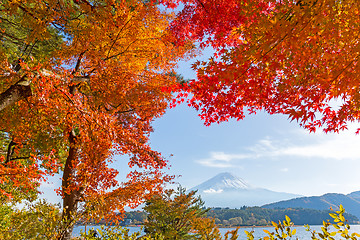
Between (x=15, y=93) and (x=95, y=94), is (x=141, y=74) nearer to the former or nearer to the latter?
(x=95, y=94)

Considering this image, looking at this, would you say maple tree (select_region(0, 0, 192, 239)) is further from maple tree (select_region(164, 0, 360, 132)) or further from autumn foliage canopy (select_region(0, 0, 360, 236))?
maple tree (select_region(164, 0, 360, 132))

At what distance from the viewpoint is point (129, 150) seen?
8188mm

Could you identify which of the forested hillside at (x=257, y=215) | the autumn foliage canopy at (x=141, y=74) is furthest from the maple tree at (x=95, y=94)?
the forested hillside at (x=257, y=215)

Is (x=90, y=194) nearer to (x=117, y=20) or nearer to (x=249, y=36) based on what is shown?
(x=117, y=20)

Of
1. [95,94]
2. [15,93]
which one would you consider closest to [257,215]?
[95,94]

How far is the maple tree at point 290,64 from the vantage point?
3.41 m

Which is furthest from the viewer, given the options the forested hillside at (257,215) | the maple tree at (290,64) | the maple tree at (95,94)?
the forested hillside at (257,215)

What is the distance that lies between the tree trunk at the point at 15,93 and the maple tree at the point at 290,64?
3.70 metres

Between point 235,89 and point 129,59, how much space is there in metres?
4.97

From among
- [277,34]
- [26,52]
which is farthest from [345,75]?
[26,52]

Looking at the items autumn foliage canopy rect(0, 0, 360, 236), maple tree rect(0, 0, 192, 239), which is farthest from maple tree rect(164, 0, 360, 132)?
maple tree rect(0, 0, 192, 239)

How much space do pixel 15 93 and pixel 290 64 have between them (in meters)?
6.11

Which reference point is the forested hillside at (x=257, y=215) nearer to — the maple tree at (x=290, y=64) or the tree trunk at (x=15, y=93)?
the maple tree at (x=290, y=64)

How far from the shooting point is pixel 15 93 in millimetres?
4875
